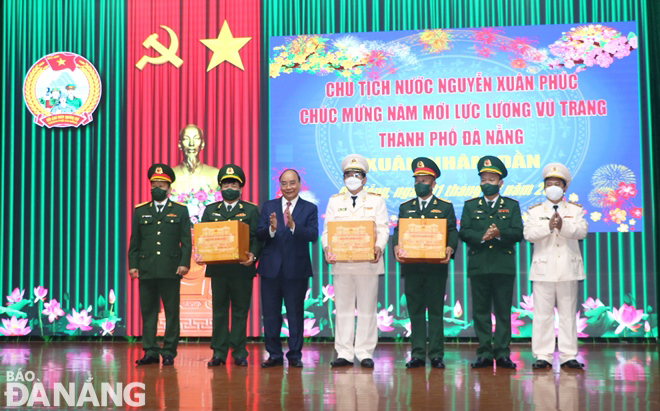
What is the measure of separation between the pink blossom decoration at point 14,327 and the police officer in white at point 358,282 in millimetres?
3976

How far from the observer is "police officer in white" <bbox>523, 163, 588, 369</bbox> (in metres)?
5.31

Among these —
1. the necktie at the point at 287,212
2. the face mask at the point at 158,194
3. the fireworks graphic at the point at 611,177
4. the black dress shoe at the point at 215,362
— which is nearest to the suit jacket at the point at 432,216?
the necktie at the point at 287,212

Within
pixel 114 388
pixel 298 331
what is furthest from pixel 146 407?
pixel 298 331

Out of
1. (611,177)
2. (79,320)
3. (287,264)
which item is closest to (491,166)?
(287,264)

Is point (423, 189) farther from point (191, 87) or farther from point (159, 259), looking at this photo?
point (191, 87)

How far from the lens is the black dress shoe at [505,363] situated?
5.31m

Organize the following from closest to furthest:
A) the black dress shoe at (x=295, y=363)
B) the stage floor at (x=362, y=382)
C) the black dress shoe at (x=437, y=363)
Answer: the stage floor at (x=362, y=382)
the black dress shoe at (x=437, y=363)
the black dress shoe at (x=295, y=363)

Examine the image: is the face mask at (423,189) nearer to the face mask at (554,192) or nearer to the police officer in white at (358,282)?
the police officer in white at (358,282)

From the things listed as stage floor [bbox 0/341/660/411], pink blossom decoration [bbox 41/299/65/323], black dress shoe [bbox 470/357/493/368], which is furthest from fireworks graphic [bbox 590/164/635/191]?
pink blossom decoration [bbox 41/299/65/323]

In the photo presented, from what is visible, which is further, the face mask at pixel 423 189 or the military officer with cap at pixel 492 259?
the face mask at pixel 423 189

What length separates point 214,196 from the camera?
784 cm

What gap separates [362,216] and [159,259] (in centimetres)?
147

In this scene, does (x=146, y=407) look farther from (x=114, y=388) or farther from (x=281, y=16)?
(x=281, y=16)

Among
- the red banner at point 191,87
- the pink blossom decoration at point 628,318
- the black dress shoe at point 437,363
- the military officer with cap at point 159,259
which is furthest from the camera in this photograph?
the red banner at point 191,87
